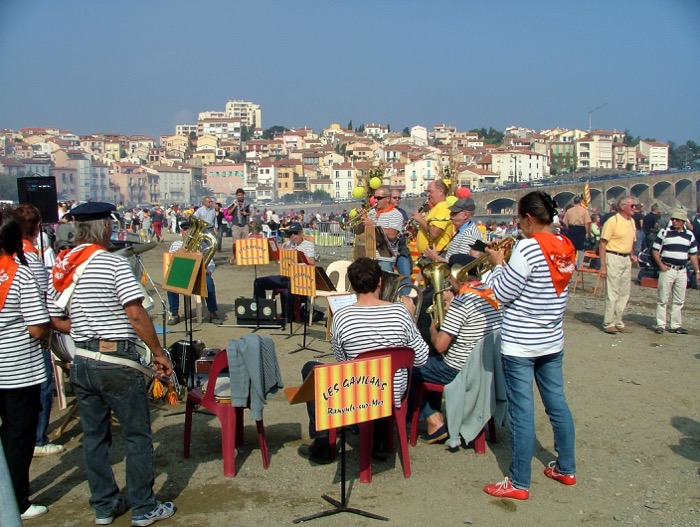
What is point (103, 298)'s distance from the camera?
12.9ft

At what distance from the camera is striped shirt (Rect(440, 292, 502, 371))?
5195mm

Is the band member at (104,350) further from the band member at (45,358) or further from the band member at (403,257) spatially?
the band member at (403,257)

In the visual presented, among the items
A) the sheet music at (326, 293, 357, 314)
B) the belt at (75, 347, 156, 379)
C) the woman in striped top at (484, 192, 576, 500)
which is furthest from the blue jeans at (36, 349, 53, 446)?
the woman in striped top at (484, 192, 576, 500)

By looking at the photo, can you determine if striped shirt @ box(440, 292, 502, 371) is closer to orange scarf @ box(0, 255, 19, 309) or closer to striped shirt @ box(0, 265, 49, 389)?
striped shirt @ box(0, 265, 49, 389)

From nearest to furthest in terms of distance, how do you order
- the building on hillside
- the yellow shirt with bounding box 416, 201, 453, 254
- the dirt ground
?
the dirt ground, the yellow shirt with bounding box 416, 201, 453, 254, the building on hillside

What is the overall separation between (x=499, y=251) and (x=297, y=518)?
89.4 inches

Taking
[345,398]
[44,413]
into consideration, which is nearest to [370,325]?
[345,398]

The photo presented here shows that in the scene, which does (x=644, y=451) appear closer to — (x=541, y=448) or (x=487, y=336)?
(x=541, y=448)

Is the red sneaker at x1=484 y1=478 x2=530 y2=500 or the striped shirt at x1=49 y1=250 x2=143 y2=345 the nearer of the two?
the striped shirt at x1=49 y1=250 x2=143 y2=345

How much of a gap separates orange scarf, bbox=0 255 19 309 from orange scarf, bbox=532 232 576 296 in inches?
127

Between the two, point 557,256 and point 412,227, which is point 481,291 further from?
point 412,227

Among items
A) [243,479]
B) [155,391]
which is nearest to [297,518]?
[243,479]

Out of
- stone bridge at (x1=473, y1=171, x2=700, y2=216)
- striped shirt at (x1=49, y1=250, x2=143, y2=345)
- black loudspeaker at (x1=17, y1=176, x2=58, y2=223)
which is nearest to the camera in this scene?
striped shirt at (x1=49, y1=250, x2=143, y2=345)

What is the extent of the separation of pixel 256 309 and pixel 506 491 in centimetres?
616
